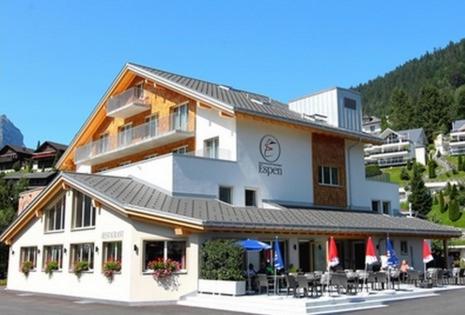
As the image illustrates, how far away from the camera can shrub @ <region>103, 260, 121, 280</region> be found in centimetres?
2067

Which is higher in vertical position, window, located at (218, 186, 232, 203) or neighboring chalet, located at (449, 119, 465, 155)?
neighboring chalet, located at (449, 119, 465, 155)

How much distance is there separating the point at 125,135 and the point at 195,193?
9856 millimetres

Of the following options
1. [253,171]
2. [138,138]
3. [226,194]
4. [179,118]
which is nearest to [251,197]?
[253,171]

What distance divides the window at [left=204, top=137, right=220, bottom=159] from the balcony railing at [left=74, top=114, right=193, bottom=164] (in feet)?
3.99

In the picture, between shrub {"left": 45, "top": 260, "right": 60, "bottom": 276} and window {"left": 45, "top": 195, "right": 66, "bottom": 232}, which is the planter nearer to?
shrub {"left": 45, "top": 260, "right": 60, "bottom": 276}

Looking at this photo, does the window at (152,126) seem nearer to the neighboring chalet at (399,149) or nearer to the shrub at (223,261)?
the shrub at (223,261)

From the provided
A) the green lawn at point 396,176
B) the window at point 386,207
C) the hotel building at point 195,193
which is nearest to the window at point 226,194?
the hotel building at point 195,193

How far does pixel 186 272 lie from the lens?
20062mm

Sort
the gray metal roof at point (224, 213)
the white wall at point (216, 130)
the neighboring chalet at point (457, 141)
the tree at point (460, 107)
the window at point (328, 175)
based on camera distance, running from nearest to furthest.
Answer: the gray metal roof at point (224, 213), the white wall at point (216, 130), the window at point (328, 175), the neighboring chalet at point (457, 141), the tree at point (460, 107)

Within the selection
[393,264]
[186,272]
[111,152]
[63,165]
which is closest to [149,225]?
[186,272]

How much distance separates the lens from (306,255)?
24188 mm

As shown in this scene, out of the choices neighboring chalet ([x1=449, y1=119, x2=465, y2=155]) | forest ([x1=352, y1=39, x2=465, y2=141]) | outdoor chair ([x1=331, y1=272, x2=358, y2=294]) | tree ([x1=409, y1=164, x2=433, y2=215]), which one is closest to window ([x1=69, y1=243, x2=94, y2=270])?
outdoor chair ([x1=331, y1=272, x2=358, y2=294])

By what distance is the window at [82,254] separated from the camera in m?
22.7

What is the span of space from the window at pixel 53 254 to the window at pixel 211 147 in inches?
320
